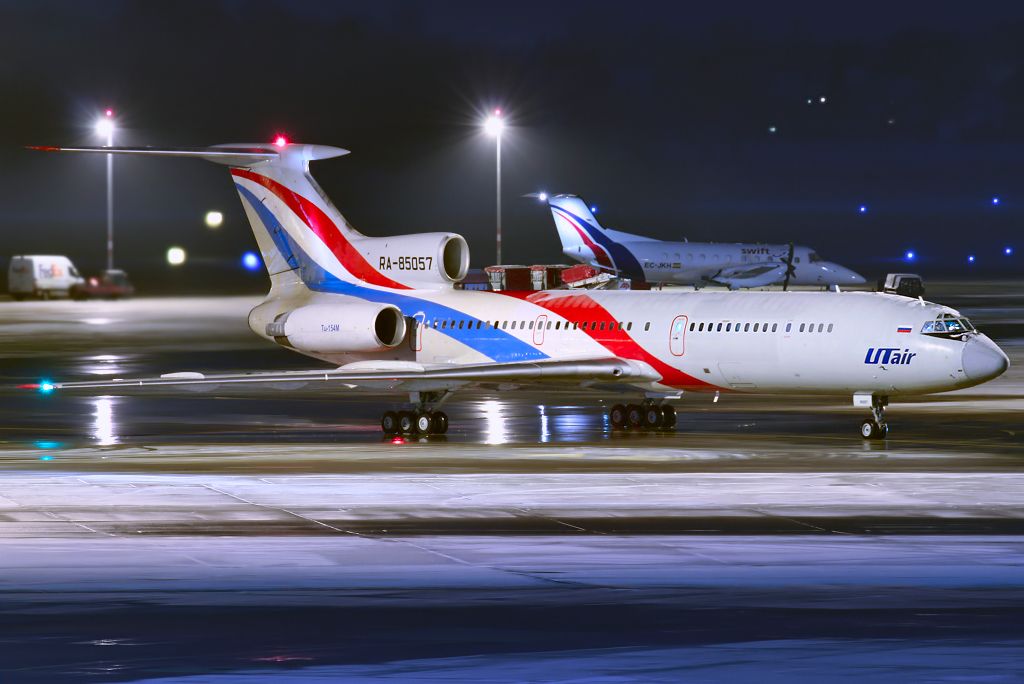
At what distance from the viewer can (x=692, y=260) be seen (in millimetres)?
108625

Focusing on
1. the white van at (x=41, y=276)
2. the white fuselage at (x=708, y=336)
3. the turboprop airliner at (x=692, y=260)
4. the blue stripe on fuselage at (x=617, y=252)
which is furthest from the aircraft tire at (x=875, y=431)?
the white van at (x=41, y=276)

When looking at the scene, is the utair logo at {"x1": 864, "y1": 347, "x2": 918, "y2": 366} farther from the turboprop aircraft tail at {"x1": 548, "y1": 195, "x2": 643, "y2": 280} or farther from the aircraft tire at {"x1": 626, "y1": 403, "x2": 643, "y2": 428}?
the turboprop aircraft tail at {"x1": 548, "y1": 195, "x2": 643, "y2": 280}

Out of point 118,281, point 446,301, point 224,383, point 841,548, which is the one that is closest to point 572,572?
point 841,548

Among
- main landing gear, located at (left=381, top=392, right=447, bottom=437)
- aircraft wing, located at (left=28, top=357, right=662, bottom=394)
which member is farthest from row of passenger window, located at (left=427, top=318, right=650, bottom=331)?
main landing gear, located at (left=381, top=392, right=447, bottom=437)

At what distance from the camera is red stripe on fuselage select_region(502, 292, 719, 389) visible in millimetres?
34688

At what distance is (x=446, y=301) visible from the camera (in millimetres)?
37219

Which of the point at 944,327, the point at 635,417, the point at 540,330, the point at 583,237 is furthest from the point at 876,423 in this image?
the point at 583,237

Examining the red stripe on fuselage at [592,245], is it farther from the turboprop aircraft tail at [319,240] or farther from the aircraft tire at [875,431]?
the aircraft tire at [875,431]

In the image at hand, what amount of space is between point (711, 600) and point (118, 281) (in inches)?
3239

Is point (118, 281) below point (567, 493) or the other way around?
the other way around

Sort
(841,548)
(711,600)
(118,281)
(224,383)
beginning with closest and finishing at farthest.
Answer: (711,600)
(841,548)
(224,383)
(118,281)

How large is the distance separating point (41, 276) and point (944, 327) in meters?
78.5

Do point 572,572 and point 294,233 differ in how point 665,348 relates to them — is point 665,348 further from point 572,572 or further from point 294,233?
point 572,572

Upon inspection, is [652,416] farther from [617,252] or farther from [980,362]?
[617,252]
